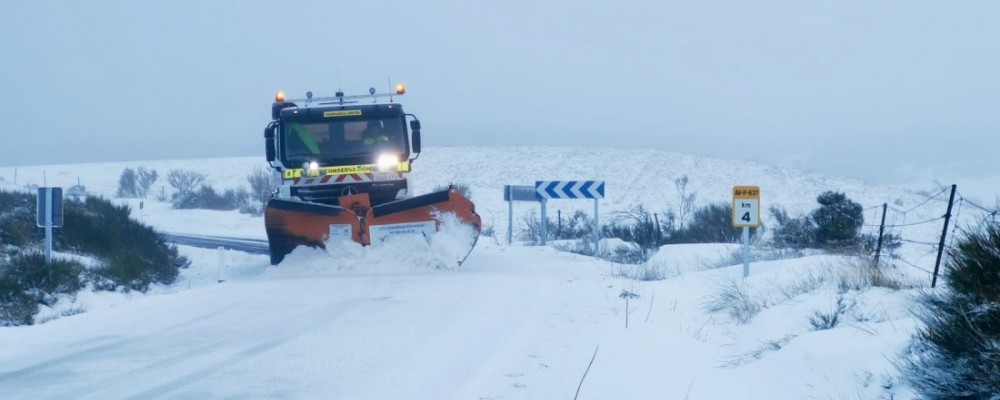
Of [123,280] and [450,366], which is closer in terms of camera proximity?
[450,366]

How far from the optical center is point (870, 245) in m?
14.4

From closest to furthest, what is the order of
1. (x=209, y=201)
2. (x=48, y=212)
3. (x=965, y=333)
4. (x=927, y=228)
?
(x=965, y=333)
(x=48, y=212)
(x=927, y=228)
(x=209, y=201)

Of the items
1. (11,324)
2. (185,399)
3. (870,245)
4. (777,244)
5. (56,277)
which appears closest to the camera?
(185,399)

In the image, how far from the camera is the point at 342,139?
1535 cm

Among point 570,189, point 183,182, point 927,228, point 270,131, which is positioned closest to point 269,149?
point 270,131

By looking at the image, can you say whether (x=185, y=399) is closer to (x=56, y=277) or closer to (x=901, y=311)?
(x=901, y=311)

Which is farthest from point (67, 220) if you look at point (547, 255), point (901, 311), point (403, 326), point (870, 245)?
point (901, 311)

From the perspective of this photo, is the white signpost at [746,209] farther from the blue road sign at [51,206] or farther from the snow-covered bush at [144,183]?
the snow-covered bush at [144,183]

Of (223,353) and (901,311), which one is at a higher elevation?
(901,311)

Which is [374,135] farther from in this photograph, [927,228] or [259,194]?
[259,194]

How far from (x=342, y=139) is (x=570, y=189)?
607cm

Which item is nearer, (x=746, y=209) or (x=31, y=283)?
(x=746, y=209)

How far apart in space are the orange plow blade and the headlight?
1.18m

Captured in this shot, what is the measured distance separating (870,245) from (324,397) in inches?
431
